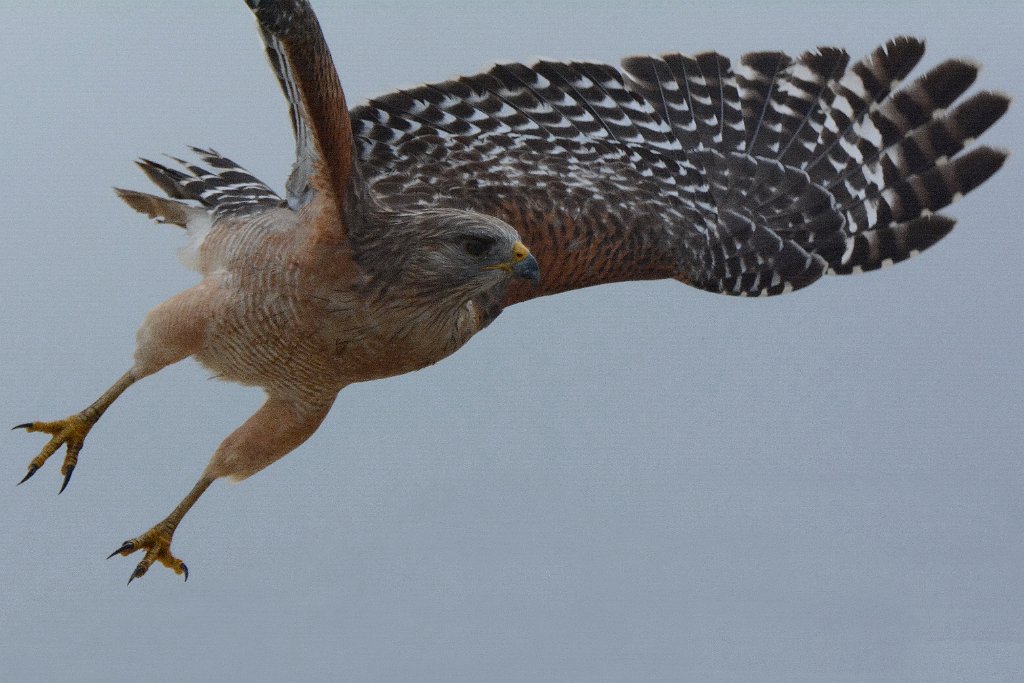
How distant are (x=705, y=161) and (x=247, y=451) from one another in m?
3.83

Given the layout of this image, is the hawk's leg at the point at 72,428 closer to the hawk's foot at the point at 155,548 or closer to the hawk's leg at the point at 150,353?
the hawk's leg at the point at 150,353

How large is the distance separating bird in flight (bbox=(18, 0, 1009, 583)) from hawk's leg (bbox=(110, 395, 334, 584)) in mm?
14

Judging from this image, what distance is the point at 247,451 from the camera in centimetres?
831

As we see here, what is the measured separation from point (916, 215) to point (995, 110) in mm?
884

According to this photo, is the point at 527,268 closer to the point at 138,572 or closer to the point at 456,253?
the point at 456,253

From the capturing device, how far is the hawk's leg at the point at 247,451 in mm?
8148

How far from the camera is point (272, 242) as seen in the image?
298 inches

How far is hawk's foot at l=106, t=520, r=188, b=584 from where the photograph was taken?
27.3 ft

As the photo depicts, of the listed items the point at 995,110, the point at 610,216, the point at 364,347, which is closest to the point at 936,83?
the point at 995,110

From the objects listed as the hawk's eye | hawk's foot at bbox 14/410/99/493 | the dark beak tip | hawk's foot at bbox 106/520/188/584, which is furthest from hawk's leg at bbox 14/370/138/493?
the dark beak tip

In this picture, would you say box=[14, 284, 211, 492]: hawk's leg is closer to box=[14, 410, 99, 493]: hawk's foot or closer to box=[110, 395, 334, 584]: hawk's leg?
box=[14, 410, 99, 493]: hawk's foot

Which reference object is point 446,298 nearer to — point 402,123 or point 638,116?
point 402,123

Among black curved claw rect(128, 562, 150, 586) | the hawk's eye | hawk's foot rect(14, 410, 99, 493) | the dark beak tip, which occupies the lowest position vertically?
black curved claw rect(128, 562, 150, 586)

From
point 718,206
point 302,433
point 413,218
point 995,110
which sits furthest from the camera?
point 718,206
